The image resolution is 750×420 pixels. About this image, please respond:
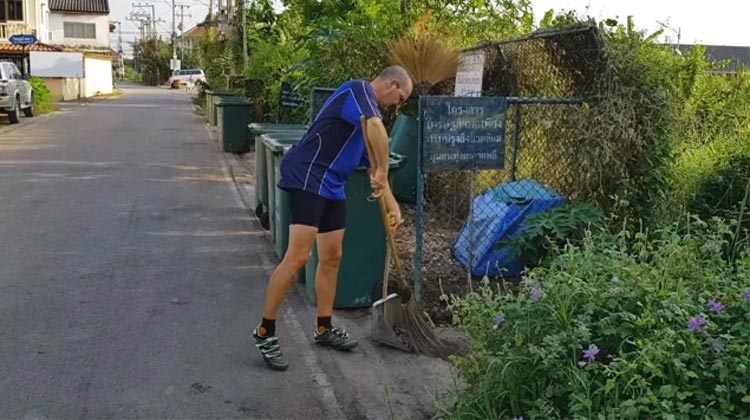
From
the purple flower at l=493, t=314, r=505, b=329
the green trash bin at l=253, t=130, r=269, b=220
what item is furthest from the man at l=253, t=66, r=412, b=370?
the green trash bin at l=253, t=130, r=269, b=220

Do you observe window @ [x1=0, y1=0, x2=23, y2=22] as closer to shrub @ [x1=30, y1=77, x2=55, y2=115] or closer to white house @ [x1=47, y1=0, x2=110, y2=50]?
shrub @ [x1=30, y1=77, x2=55, y2=115]

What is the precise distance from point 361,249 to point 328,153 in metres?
1.17

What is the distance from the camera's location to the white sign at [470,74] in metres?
7.38

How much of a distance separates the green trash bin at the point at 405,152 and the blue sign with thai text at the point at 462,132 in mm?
3683

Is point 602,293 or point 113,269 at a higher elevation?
point 602,293

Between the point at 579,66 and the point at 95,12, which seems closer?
the point at 579,66

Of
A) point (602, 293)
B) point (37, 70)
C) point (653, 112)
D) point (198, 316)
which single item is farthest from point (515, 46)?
point (37, 70)

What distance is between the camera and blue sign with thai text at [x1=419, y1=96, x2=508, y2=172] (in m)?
5.26

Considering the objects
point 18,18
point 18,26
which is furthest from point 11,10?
point 18,26

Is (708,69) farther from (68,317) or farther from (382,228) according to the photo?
(68,317)

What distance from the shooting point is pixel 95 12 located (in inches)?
2405

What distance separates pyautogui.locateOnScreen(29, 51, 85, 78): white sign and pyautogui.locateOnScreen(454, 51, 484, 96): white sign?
115 ft

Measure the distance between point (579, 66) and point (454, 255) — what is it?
6.58ft

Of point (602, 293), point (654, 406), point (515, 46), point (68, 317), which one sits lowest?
point (68, 317)
